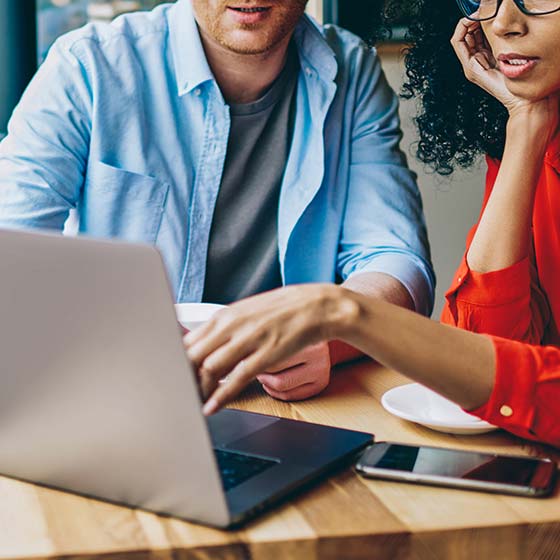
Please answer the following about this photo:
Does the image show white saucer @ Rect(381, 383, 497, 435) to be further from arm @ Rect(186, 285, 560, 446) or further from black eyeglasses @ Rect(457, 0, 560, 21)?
black eyeglasses @ Rect(457, 0, 560, 21)

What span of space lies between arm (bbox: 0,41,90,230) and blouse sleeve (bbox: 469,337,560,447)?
0.98 meters

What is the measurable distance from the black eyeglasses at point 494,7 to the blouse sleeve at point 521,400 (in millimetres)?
597

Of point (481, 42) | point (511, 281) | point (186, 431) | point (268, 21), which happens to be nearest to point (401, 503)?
point (186, 431)

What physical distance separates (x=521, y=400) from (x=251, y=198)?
3.17 feet

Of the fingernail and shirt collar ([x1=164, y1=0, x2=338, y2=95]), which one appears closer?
the fingernail

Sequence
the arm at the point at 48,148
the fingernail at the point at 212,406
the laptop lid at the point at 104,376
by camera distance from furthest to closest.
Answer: the arm at the point at 48,148
the fingernail at the point at 212,406
the laptop lid at the point at 104,376

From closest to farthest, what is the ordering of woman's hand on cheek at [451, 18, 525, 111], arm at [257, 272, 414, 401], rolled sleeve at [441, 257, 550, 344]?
1. arm at [257, 272, 414, 401]
2. rolled sleeve at [441, 257, 550, 344]
3. woman's hand on cheek at [451, 18, 525, 111]

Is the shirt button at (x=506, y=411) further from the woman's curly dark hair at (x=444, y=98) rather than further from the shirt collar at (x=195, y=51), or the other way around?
the shirt collar at (x=195, y=51)

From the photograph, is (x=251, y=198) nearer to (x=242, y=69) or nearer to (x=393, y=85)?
(x=242, y=69)

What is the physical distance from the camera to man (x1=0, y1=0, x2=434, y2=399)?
171 cm

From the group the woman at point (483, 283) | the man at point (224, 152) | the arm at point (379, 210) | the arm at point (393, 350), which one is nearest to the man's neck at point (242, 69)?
the man at point (224, 152)

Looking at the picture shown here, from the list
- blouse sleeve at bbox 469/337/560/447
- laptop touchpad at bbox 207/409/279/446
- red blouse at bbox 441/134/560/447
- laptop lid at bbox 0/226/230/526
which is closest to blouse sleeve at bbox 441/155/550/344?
red blouse at bbox 441/134/560/447

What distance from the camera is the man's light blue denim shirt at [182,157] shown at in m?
1.70

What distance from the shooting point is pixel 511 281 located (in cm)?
138
